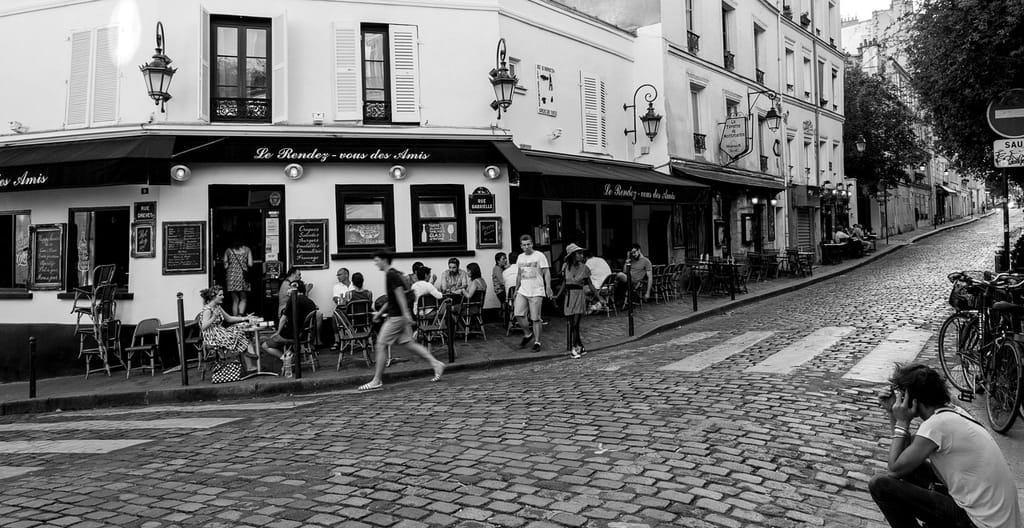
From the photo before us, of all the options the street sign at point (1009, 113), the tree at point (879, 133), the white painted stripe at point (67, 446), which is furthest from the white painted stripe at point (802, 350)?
the tree at point (879, 133)

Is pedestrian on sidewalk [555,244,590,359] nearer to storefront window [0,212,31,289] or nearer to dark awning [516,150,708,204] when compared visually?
dark awning [516,150,708,204]

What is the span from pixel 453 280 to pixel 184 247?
4.64 meters

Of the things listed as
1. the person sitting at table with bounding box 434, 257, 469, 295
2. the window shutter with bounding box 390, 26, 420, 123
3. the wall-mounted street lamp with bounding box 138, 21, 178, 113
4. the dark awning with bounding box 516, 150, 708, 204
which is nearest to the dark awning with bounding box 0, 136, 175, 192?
the wall-mounted street lamp with bounding box 138, 21, 178, 113

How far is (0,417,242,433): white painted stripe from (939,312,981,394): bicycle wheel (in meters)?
7.14

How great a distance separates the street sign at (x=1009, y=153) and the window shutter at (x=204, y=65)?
37.4 feet

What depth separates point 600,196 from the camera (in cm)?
1373

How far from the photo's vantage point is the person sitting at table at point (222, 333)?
9.01 meters

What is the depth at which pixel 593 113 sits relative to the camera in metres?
16.3

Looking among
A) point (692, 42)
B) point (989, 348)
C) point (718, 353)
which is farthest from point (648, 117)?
point (989, 348)

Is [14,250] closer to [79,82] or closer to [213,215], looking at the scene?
[79,82]

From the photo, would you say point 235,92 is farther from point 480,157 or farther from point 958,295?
point 958,295

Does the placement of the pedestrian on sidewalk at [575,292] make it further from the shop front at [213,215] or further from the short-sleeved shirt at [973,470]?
the short-sleeved shirt at [973,470]

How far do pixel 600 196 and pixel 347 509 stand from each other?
1069 cm

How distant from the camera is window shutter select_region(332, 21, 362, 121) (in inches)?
481
